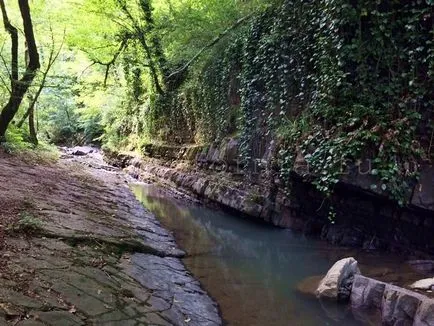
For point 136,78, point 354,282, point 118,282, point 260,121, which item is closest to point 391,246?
point 354,282

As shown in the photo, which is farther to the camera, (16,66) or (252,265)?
(16,66)

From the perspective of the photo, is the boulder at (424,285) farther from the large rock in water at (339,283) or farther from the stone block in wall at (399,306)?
the large rock in water at (339,283)

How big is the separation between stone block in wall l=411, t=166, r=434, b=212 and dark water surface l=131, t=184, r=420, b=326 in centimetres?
101

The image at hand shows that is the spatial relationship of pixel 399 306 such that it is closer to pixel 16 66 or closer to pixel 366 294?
pixel 366 294

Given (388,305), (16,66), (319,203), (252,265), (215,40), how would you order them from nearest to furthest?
(388,305) → (252,265) → (319,203) → (16,66) → (215,40)

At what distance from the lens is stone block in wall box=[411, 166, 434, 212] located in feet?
20.2

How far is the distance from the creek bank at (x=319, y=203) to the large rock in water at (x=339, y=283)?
162 cm

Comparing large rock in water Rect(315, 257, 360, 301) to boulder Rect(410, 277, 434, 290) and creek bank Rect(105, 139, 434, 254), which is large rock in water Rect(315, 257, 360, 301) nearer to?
boulder Rect(410, 277, 434, 290)

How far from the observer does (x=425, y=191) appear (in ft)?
20.3

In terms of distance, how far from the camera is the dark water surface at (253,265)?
4797 millimetres

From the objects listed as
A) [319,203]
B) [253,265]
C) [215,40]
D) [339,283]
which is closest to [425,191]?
[339,283]

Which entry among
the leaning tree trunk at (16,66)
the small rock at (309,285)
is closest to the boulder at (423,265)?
the small rock at (309,285)

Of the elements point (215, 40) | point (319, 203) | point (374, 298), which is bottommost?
point (374, 298)

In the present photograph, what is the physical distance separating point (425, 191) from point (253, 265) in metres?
2.63
